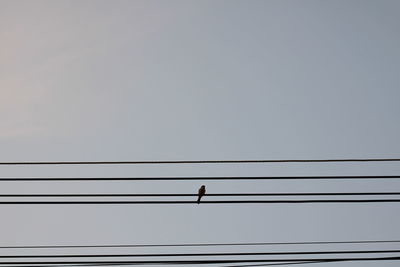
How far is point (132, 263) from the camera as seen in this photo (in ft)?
31.9

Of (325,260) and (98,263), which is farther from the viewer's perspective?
(98,263)

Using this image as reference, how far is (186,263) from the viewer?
31.0ft

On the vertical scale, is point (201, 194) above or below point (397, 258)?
above

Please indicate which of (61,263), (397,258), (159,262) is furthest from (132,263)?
(397,258)

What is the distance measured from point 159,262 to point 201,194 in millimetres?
1825

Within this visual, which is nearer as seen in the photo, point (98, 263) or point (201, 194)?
point (201, 194)

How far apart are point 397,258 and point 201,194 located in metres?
4.51

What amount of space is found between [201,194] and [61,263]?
3792 millimetres

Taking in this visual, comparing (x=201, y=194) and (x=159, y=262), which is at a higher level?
(x=201, y=194)

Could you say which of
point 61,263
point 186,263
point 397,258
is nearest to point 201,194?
point 186,263

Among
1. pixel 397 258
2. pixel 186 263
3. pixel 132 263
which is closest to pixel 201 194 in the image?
pixel 186 263

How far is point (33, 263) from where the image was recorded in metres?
9.52

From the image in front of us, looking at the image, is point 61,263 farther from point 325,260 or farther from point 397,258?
point 397,258

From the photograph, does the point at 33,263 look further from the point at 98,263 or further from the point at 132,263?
the point at 132,263
